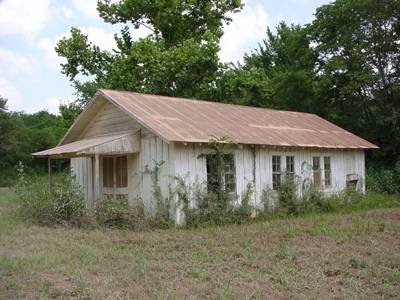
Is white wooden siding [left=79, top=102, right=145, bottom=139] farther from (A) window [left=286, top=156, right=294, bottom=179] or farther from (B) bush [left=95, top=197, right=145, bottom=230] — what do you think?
(A) window [left=286, top=156, right=294, bottom=179]

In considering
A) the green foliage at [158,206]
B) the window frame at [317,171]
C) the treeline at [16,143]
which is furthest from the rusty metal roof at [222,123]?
the treeline at [16,143]

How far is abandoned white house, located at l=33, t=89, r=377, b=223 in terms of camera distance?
1389 centimetres

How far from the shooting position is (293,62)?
30469 mm

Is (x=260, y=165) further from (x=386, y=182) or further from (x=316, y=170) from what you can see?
(x=386, y=182)

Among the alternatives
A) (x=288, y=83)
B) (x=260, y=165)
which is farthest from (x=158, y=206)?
(x=288, y=83)

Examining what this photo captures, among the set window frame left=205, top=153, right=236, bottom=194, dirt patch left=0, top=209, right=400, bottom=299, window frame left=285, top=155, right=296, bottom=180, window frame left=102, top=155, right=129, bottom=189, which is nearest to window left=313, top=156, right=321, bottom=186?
window frame left=285, top=155, right=296, bottom=180

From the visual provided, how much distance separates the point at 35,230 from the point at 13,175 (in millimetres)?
33001

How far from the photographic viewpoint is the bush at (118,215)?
42.9 feet

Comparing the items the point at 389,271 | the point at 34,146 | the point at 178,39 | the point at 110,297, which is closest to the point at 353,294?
the point at 389,271

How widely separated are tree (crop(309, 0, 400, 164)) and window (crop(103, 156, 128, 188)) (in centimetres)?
1455

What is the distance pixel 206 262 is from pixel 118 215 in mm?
5134

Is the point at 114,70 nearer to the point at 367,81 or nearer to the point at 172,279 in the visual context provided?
the point at 367,81

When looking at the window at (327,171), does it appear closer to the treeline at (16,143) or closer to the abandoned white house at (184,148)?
the abandoned white house at (184,148)

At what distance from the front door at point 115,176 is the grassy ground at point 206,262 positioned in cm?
309
